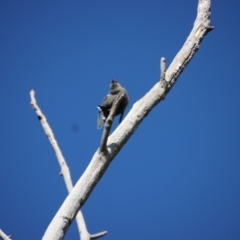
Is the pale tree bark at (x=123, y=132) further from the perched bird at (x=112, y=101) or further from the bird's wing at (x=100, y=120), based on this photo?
the bird's wing at (x=100, y=120)

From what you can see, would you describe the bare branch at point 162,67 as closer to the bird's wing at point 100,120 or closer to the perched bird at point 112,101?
the perched bird at point 112,101

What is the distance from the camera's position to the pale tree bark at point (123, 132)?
4.98ft

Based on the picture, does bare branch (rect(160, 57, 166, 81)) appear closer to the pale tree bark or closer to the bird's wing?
the pale tree bark

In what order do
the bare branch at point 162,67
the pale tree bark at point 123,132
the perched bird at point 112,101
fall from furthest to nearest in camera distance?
the perched bird at point 112,101
the bare branch at point 162,67
the pale tree bark at point 123,132

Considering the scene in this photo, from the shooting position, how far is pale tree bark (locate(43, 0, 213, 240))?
4.98ft

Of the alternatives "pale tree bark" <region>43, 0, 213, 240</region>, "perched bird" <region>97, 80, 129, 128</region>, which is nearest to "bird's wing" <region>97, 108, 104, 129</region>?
"perched bird" <region>97, 80, 129, 128</region>

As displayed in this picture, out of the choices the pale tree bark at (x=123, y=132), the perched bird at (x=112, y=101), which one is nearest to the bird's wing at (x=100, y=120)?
the perched bird at (x=112, y=101)

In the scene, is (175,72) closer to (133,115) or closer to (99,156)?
(133,115)

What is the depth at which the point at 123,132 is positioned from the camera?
67.1 inches

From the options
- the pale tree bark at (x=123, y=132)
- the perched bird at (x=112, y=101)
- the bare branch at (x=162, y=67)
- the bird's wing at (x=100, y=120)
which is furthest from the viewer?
the bird's wing at (x=100, y=120)

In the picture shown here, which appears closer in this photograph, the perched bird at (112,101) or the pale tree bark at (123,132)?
the pale tree bark at (123,132)

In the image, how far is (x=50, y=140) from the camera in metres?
2.16

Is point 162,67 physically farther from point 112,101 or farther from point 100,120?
point 100,120

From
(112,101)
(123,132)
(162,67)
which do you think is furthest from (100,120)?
(162,67)
